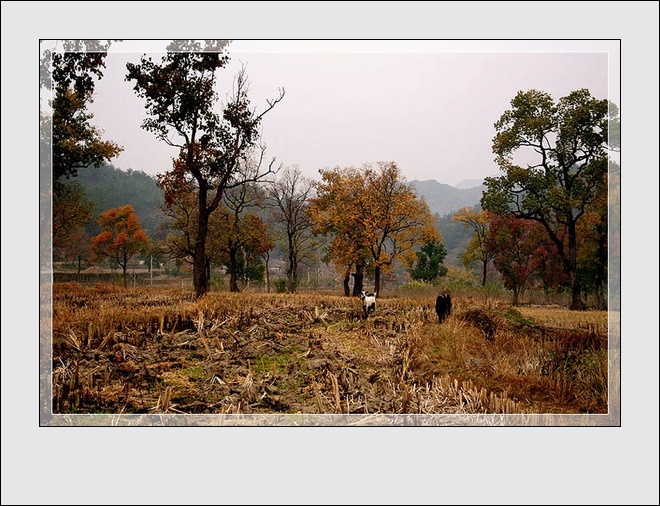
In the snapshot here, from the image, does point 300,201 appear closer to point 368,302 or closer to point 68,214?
point 368,302

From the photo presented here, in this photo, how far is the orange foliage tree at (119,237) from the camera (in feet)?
16.9

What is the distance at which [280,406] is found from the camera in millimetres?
4594

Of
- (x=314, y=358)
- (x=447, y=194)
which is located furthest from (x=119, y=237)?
(x=447, y=194)

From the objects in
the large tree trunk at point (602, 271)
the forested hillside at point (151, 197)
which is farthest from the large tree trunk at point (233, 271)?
the large tree trunk at point (602, 271)

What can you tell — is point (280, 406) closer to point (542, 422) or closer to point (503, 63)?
point (542, 422)

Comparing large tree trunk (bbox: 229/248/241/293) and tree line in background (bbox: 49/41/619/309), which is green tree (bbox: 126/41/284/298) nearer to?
tree line in background (bbox: 49/41/619/309)

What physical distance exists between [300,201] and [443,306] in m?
1.98

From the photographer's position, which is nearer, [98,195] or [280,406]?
[280,406]

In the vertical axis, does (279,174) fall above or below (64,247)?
above

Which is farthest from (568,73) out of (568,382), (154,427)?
(154,427)

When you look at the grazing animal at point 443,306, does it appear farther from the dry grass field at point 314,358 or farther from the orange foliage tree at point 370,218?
the orange foliage tree at point 370,218

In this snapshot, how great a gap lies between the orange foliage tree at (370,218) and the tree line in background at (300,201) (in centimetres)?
1

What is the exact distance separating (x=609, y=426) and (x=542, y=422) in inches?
27.3

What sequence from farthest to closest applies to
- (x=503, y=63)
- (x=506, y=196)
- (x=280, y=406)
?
(x=506, y=196), (x=503, y=63), (x=280, y=406)
